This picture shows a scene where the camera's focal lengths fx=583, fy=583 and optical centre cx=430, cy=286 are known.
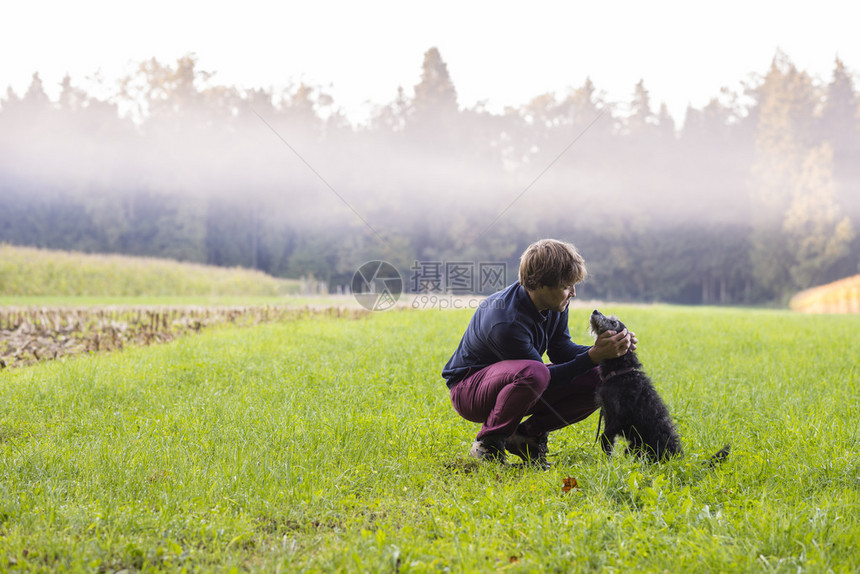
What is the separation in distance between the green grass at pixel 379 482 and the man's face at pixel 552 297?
1.06 metres

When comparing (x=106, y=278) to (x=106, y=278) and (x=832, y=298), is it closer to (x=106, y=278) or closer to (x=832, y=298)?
(x=106, y=278)

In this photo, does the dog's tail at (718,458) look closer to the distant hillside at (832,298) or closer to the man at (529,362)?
the man at (529,362)

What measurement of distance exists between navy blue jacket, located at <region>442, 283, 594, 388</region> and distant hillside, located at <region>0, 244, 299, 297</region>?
20623 mm

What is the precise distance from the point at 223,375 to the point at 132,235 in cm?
4084

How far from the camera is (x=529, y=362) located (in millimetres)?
3754

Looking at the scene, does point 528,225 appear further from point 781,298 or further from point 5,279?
point 5,279

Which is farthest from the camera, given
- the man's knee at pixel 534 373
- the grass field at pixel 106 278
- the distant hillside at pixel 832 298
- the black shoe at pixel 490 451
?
the distant hillside at pixel 832 298

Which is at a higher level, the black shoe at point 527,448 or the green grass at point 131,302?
the green grass at point 131,302

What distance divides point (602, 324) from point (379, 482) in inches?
69.7

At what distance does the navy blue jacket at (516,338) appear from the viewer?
12.4 feet

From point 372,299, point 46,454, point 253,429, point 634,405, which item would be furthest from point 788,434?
point 372,299

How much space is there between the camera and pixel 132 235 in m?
42.6

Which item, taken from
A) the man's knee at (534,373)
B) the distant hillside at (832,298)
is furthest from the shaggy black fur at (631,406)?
the distant hillside at (832,298)

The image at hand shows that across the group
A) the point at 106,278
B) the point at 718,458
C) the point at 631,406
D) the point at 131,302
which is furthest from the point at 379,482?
the point at 106,278
